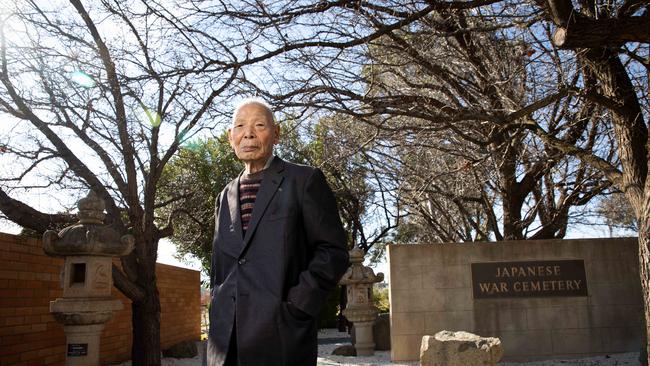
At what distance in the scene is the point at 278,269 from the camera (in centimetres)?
215

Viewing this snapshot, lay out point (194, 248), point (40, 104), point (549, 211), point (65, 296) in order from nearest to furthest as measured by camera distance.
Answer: point (65, 296)
point (40, 104)
point (549, 211)
point (194, 248)

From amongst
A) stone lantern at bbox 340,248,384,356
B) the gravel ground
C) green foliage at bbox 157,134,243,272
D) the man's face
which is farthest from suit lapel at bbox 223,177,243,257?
green foliage at bbox 157,134,243,272

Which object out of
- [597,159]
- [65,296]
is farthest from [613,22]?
[65,296]

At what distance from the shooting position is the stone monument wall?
30.1 ft

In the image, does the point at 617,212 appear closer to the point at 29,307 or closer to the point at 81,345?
the point at 81,345

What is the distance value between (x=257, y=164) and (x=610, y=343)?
914cm

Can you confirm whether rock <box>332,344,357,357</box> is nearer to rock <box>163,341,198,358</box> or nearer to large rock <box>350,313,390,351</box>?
large rock <box>350,313,390,351</box>

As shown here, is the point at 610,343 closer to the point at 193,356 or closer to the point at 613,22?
the point at 613,22

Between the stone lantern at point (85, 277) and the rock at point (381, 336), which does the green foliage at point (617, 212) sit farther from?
the stone lantern at point (85, 277)

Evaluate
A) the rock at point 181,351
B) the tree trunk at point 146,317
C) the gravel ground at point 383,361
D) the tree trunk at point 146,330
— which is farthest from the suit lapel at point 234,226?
the rock at point 181,351

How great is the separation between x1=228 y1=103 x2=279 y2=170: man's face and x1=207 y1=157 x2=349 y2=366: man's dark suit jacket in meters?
0.09

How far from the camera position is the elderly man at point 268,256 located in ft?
6.79

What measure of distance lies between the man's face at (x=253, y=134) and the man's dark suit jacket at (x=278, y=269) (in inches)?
3.7

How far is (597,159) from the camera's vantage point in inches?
274
